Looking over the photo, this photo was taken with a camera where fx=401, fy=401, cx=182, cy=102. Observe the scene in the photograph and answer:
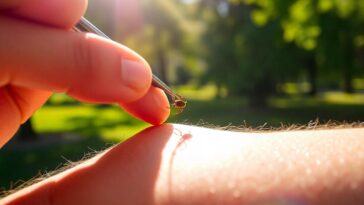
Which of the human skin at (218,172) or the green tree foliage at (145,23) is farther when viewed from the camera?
the green tree foliage at (145,23)

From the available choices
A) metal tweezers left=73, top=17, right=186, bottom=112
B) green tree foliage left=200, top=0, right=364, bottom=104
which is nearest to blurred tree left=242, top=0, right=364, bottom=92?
green tree foliage left=200, top=0, right=364, bottom=104

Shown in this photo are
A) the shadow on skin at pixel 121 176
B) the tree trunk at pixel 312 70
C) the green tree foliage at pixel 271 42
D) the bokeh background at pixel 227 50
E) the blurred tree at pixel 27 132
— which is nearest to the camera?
the shadow on skin at pixel 121 176

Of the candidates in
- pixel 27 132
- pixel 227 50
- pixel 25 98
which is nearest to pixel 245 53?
pixel 227 50

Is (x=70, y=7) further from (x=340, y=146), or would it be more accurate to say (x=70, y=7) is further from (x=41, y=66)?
(x=340, y=146)

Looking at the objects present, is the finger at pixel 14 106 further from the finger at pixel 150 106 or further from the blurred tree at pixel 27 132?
the blurred tree at pixel 27 132

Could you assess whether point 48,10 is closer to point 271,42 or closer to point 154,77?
point 154,77

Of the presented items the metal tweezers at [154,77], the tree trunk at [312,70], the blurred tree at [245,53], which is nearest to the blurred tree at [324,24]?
the blurred tree at [245,53]
